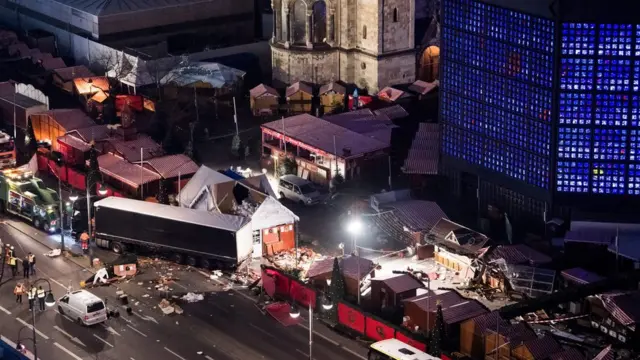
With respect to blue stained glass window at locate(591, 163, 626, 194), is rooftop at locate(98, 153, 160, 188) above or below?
below

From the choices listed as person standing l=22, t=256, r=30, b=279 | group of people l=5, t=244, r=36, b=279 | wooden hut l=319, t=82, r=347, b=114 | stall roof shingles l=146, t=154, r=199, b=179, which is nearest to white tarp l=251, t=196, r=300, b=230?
stall roof shingles l=146, t=154, r=199, b=179

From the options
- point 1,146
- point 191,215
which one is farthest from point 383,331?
point 1,146

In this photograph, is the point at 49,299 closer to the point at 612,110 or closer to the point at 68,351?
the point at 68,351

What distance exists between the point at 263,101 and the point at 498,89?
129ft

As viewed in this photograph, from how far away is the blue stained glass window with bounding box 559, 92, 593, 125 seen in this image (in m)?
106

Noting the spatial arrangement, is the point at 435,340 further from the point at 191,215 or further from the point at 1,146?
the point at 1,146

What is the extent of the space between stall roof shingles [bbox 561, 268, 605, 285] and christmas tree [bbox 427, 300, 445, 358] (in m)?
13.6

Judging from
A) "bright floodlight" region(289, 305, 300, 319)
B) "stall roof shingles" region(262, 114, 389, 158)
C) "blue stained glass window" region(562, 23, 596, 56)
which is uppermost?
"blue stained glass window" region(562, 23, 596, 56)

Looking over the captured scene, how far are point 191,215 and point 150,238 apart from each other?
3556 mm

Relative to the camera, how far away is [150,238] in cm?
10744

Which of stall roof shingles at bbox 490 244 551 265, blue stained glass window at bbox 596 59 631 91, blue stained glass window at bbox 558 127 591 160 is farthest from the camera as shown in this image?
blue stained glass window at bbox 558 127 591 160

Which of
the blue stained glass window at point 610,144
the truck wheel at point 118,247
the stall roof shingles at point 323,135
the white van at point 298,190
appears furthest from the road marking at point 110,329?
the blue stained glass window at point 610,144

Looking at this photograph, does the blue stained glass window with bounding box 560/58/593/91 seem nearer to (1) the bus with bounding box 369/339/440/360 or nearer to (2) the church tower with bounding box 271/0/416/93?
(1) the bus with bounding box 369/339/440/360

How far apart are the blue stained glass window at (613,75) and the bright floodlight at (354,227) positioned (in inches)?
798
